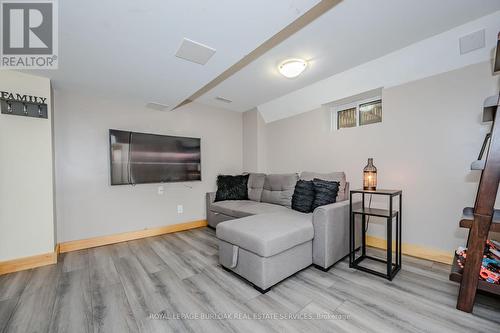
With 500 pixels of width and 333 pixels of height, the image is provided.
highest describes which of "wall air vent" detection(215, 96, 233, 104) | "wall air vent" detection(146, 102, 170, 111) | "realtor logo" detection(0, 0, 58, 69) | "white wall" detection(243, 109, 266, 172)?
"wall air vent" detection(215, 96, 233, 104)

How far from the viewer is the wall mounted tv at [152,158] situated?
2863 millimetres

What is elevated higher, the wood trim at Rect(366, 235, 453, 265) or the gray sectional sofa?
the gray sectional sofa

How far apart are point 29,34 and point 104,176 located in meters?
1.75

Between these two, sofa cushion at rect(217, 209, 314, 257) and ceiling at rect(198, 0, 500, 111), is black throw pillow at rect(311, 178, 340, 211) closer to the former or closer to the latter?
sofa cushion at rect(217, 209, 314, 257)

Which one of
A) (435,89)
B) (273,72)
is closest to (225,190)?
(273,72)

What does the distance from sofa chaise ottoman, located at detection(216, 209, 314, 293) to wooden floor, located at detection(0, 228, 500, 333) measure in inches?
4.7

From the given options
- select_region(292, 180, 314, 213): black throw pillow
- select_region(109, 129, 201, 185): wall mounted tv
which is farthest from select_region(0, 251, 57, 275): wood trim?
select_region(292, 180, 314, 213): black throw pillow

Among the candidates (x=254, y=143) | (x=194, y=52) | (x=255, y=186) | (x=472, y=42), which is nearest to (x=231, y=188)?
(x=255, y=186)

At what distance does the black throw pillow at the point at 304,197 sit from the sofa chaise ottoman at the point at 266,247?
0.27 meters

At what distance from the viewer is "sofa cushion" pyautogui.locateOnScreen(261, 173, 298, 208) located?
2.90 meters

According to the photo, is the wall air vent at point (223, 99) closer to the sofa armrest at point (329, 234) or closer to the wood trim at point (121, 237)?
the wood trim at point (121, 237)

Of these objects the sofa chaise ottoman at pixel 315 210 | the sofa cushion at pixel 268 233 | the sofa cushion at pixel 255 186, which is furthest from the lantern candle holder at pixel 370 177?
the sofa cushion at pixel 255 186

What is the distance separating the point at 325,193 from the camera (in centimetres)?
232

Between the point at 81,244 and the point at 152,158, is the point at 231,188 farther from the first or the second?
the point at 81,244
